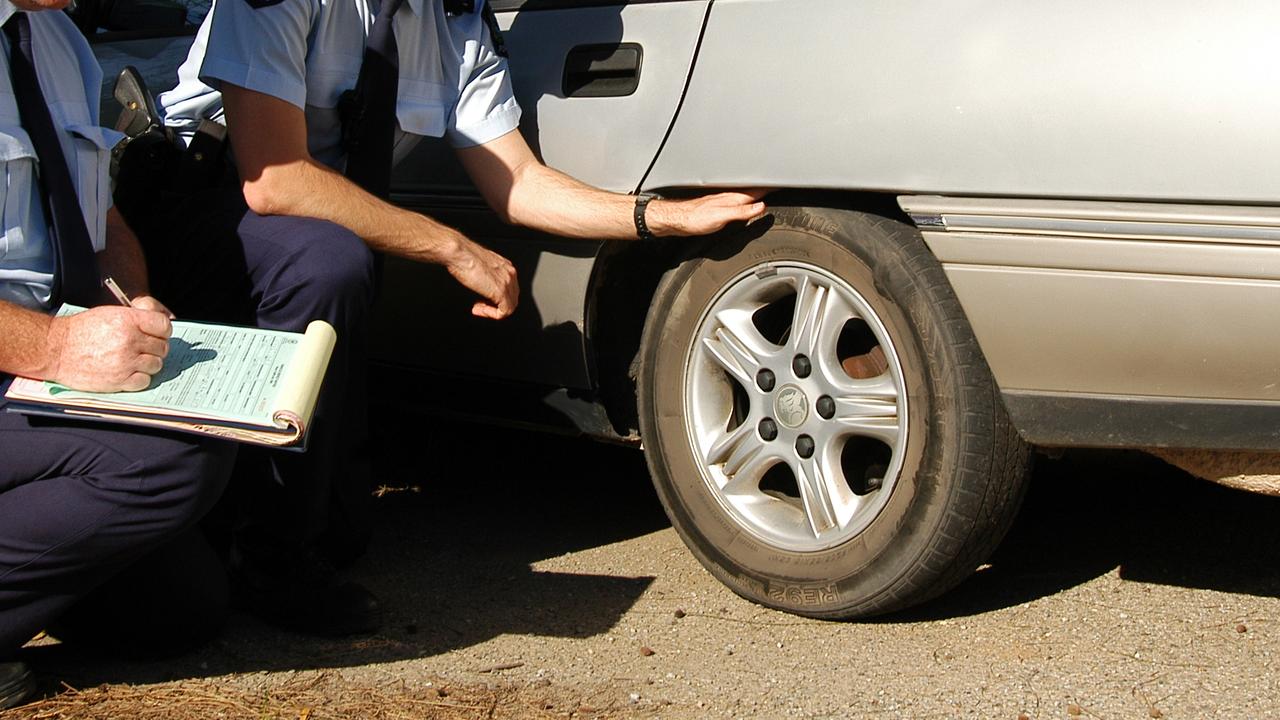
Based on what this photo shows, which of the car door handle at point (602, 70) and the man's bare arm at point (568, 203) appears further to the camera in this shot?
the car door handle at point (602, 70)

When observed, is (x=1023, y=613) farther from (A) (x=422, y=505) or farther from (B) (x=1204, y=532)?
(A) (x=422, y=505)

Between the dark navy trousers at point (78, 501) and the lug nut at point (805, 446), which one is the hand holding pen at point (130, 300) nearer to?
the dark navy trousers at point (78, 501)

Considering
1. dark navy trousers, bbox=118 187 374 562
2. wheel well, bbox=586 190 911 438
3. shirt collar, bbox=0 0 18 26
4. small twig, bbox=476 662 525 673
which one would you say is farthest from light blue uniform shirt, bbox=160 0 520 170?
small twig, bbox=476 662 525 673

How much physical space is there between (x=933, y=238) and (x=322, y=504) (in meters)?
1.33

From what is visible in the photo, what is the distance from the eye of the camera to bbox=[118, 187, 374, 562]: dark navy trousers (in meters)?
2.76

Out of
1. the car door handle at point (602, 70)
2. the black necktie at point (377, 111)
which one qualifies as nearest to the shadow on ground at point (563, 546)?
the black necktie at point (377, 111)

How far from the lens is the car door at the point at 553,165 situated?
2891 millimetres

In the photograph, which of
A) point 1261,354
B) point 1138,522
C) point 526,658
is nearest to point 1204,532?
point 1138,522

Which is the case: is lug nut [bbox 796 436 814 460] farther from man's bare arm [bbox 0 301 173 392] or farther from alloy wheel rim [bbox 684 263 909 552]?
man's bare arm [bbox 0 301 173 392]

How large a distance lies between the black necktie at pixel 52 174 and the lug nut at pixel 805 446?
→ 1360 mm

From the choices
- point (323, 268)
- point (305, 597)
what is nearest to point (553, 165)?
point (323, 268)

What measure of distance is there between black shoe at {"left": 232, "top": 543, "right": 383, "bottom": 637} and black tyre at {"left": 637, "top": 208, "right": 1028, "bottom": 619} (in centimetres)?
68

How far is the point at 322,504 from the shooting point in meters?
2.89

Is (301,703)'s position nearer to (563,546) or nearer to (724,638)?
(724,638)
